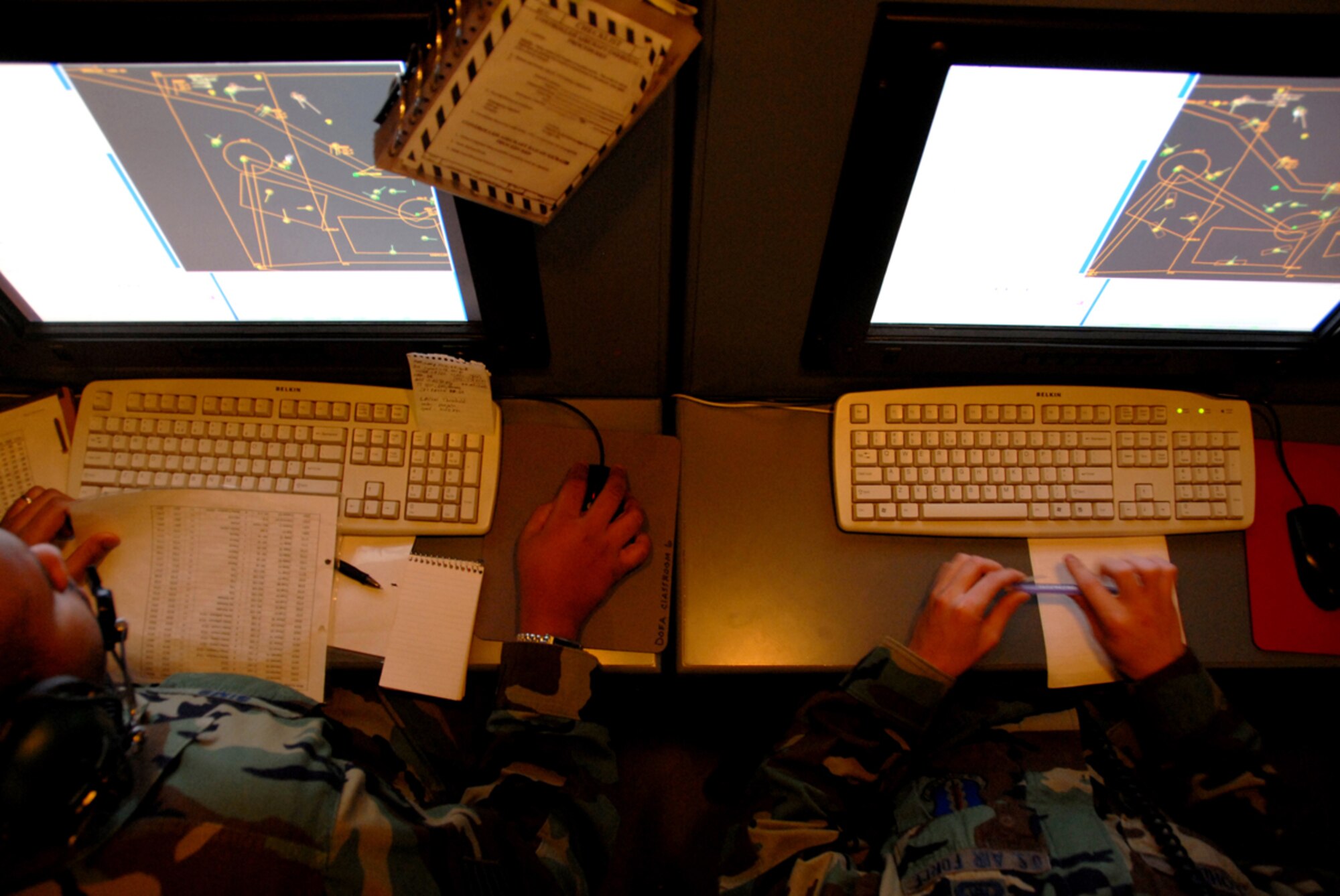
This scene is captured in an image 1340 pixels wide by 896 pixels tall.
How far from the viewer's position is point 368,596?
31.9 inches

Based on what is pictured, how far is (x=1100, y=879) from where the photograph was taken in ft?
2.43

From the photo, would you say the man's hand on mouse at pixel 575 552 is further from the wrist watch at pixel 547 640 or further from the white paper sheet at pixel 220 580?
the white paper sheet at pixel 220 580

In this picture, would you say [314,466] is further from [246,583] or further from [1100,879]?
[1100,879]

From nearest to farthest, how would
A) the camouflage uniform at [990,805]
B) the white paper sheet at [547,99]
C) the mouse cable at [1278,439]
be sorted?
the white paper sheet at [547,99] → the camouflage uniform at [990,805] → the mouse cable at [1278,439]

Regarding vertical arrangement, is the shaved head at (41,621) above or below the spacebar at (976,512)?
below

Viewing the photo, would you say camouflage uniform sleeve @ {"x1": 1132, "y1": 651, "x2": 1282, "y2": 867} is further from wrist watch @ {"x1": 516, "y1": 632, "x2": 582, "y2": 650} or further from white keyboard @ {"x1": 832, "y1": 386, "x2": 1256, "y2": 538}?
wrist watch @ {"x1": 516, "y1": 632, "x2": 582, "y2": 650}

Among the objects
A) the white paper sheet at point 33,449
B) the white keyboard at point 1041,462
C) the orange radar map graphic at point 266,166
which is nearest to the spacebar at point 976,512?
the white keyboard at point 1041,462

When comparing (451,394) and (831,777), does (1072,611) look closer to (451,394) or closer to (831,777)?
(831,777)

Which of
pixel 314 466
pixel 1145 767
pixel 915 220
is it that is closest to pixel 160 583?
pixel 314 466

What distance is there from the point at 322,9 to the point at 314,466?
0.49 metres

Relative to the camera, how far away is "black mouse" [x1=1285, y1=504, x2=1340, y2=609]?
33.0 inches

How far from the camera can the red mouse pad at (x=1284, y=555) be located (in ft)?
2.72

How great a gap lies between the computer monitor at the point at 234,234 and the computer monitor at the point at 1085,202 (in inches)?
13.8

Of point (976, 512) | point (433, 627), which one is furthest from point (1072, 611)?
point (433, 627)
